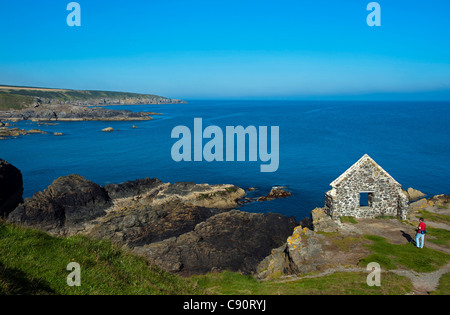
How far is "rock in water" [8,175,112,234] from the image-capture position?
32.5 metres

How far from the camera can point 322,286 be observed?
12.4m

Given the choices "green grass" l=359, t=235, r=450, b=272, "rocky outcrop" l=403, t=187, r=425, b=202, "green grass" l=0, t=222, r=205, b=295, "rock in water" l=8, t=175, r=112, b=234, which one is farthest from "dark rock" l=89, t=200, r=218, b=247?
"rocky outcrop" l=403, t=187, r=425, b=202

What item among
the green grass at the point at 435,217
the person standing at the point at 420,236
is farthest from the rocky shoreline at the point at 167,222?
the green grass at the point at 435,217

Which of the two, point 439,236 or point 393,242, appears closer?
point 393,242

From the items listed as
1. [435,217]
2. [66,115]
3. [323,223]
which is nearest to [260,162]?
[435,217]

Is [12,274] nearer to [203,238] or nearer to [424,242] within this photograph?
[203,238]

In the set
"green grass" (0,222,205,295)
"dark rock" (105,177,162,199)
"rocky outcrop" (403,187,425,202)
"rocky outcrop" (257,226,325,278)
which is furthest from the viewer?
"dark rock" (105,177,162,199)

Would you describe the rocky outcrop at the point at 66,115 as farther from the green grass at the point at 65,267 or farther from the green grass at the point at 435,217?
the green grass at the point at 65,267

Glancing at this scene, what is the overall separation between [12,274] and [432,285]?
15.3 meters

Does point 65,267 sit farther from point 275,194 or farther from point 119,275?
point 275,194

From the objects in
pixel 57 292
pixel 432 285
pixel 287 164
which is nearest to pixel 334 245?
pixel 432 285

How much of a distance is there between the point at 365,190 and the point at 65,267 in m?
19.3

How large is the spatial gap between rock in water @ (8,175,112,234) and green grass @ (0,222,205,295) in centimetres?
2437

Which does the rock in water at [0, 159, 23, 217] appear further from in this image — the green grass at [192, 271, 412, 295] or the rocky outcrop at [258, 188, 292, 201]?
the green grass at [192, 271, 412, 295]
